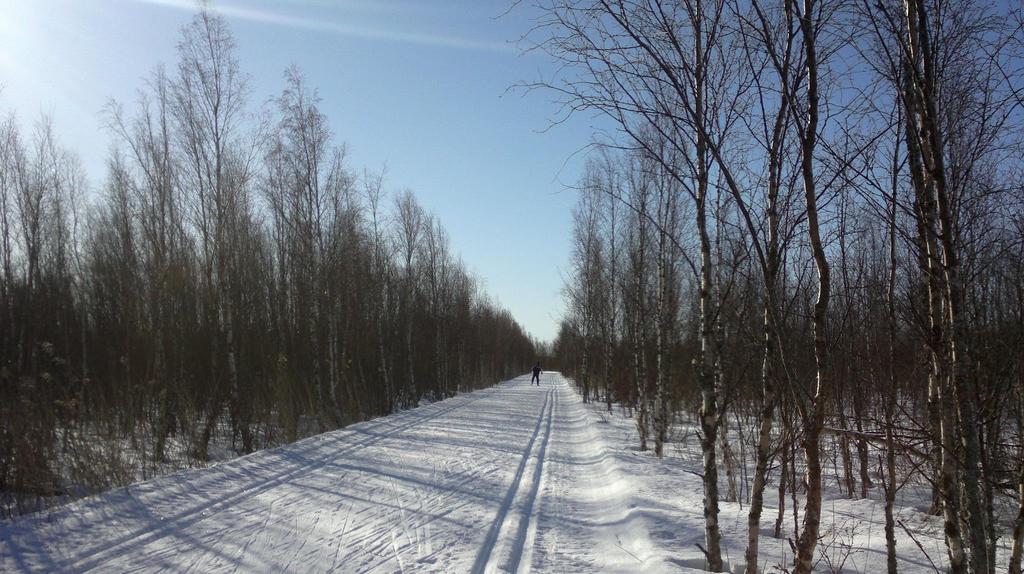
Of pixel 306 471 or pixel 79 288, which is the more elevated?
pixel 79 288

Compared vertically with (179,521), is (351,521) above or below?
below

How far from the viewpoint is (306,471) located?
909cm

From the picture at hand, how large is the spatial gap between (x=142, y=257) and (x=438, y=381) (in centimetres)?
1843

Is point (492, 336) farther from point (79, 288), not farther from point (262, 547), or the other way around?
point (262, 547)

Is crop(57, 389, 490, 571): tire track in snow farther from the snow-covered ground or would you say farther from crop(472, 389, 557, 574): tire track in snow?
crop(472, 389, 557, 574): tire track in snow

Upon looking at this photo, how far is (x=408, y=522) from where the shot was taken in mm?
6527

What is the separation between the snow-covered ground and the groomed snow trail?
0.02 m

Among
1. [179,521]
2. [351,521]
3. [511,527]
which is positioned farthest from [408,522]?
[179,521]

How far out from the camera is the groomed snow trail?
5164 millimetres

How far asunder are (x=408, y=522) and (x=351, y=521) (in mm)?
603

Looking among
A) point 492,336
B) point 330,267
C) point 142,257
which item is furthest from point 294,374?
point 492,336

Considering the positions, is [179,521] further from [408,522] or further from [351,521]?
[408,522]

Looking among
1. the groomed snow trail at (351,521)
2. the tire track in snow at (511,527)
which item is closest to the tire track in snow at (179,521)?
the groomed snow trail at (351,521)

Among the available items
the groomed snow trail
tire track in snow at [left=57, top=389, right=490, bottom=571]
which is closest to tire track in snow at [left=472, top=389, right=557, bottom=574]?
the groomed snow trail
